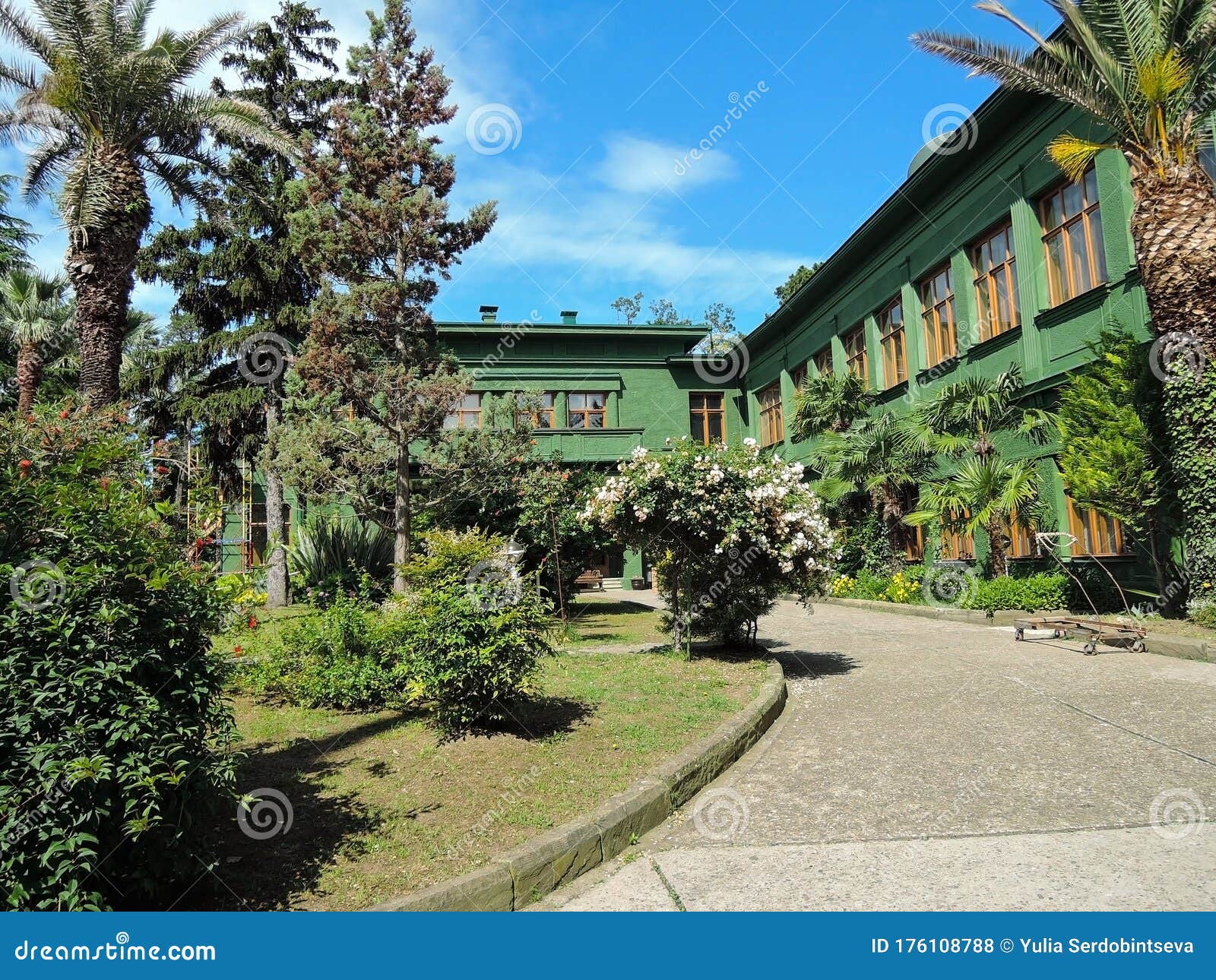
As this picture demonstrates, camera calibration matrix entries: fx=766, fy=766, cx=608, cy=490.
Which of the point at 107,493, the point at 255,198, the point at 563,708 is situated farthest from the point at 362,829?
the point at 255,198

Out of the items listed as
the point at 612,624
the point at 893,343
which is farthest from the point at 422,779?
the point at 893,343

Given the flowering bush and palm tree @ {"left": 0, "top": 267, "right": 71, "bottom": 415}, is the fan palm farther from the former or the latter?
palm tree @ {"left": 0, "top": 267, "right": 71, "bottom": 415}

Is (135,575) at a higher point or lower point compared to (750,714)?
higher

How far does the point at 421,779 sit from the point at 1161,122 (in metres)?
13.1

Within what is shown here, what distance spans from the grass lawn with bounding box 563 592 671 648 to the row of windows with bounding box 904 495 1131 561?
6704 mm

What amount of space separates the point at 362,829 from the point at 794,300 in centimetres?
2707

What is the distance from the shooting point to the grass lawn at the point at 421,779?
3.78 metres

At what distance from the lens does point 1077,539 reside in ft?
48.2

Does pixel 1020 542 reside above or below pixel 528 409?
below

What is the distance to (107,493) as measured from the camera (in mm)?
3346

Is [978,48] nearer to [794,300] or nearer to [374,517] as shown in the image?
[374,517]

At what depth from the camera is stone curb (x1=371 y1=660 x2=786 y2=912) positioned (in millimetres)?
3594

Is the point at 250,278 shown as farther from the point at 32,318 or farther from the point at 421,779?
the point at 421,779

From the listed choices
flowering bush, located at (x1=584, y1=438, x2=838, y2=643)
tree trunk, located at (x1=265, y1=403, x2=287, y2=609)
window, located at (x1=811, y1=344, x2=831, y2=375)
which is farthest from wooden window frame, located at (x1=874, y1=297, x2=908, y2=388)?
tree trunk, located at (x1=265, y1=403, x2=287, y2=609)
